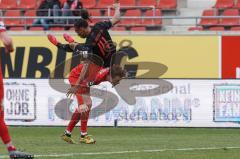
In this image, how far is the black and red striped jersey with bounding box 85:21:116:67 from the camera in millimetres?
14477

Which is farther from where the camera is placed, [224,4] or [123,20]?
[123,20]

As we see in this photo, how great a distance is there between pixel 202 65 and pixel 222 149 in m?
11.4

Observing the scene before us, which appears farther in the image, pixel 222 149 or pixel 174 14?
pixel 174 14

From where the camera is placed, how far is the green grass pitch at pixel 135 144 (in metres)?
11.8

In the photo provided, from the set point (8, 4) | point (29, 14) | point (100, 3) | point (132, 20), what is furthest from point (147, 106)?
point (8, 4)

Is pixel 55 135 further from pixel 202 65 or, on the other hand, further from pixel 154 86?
pixel 202 65

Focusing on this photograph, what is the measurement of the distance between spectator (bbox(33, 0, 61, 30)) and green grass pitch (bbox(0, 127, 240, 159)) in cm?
724

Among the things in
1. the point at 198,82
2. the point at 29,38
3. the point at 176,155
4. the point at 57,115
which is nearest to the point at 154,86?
the point at 198,82

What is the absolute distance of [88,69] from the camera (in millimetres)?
14820

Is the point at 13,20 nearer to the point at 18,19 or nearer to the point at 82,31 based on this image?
the point at 18,19

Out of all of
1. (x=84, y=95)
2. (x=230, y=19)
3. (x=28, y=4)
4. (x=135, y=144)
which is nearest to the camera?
(x=135, y=144)

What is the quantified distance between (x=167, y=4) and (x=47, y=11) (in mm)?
4065

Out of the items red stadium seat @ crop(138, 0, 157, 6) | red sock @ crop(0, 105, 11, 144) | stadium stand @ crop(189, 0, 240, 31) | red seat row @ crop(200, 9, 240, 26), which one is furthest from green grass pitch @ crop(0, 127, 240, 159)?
red stadium seat @ crop(138, 0, 157, 6)

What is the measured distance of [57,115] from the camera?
20.6m
